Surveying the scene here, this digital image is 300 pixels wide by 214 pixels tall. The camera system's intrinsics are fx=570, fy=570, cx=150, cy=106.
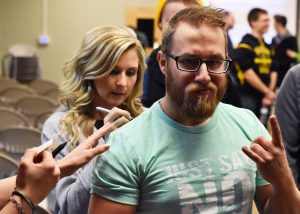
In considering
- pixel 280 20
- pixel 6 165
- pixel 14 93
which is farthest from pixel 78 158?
pixel 280 20

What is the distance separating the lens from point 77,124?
6.70 ft

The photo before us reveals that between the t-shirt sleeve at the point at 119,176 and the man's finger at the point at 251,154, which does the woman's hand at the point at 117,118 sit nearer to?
the t-shirt sleeve at the point at 119,176

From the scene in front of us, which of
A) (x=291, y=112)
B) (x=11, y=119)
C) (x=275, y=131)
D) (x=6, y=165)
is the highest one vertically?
(x=275, y=131)

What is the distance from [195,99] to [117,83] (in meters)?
0.79

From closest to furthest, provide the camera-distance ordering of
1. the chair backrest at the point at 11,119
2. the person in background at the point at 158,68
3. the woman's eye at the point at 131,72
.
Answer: the woman's eye at the point at 131,72, the person in background at the point at 158,68, the chair backrest at the point at 11,119

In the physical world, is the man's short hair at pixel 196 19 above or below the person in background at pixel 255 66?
above

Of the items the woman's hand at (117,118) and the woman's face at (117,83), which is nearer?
the woman's hand at (117,118)

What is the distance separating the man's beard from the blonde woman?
678 millimetres

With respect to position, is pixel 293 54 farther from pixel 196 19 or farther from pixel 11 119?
pixel 196 19

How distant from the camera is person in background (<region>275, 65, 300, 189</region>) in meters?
2.29

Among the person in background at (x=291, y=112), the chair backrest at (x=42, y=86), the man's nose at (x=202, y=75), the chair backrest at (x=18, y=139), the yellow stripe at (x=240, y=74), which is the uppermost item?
the man's nose at (x=202, y=75)

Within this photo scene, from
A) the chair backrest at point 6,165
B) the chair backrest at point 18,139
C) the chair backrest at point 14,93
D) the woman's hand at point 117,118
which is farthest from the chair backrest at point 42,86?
the woman's hand at point 117,118

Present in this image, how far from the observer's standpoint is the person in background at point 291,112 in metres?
2.29

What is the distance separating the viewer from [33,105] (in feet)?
20.6
